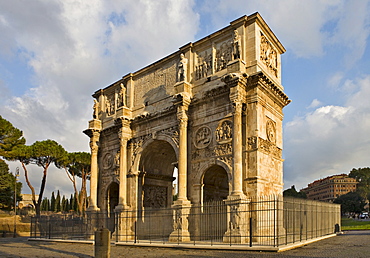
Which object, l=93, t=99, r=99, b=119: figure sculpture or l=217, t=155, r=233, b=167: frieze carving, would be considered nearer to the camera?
l=217, t=155, r=233, b=167: frieze carving

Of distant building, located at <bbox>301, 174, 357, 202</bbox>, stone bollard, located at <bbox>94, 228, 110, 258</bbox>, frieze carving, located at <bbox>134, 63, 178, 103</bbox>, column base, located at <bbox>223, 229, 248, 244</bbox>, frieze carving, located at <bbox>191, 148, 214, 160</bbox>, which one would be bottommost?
distant building, located at <bbox>301, 174, 357, 202</bbox>

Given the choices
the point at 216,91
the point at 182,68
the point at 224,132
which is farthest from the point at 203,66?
the point at 224,132

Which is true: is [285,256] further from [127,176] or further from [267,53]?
[127,176]

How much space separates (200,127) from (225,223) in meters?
4.83

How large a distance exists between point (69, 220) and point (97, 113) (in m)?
7.30

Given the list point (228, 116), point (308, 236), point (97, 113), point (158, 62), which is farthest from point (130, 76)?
point (308, 236)

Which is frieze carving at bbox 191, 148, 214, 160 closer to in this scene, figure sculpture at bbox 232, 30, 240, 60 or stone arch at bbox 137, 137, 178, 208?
stone arch at bbox 137, 137, 178, 208

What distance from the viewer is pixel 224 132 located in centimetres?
1689

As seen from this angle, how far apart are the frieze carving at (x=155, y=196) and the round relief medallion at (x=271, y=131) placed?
338 inches

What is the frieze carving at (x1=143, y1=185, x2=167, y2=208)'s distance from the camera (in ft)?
72.3

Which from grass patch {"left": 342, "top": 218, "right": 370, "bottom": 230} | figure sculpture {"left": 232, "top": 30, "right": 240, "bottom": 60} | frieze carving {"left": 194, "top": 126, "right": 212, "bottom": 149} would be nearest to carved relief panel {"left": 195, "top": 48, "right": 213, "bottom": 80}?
figure sculpture {"left": 232, "top": 30, "right": 240, "bottom": 60}

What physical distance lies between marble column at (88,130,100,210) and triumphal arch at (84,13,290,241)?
65 mm

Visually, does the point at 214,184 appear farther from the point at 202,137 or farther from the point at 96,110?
the point at 96,110

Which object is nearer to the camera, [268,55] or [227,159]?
[227,159]
